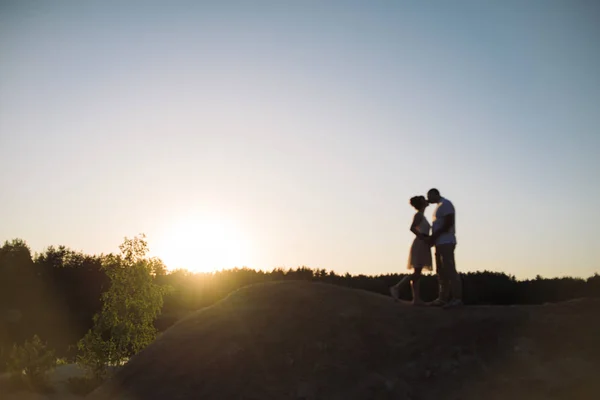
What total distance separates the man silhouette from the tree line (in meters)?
12.9

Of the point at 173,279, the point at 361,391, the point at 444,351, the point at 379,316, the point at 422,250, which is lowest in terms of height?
the point at 361,391

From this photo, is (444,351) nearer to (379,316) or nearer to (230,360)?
(379,316)

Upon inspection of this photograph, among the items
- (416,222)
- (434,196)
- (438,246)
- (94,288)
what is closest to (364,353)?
(438,246)

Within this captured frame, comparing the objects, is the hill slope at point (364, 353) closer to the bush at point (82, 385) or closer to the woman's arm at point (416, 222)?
the woman's arm at point (416, 222)

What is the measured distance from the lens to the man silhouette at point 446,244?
11.5 m

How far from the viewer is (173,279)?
130 ft

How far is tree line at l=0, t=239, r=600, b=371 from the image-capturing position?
1018 inches

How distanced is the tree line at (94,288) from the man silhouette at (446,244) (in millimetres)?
12884

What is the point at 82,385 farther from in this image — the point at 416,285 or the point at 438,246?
the point at 438,246

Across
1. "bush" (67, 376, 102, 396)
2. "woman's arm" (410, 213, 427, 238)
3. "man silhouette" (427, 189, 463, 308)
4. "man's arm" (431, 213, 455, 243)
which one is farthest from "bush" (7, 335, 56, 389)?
"man's arm" (431, 213, 455, 243)

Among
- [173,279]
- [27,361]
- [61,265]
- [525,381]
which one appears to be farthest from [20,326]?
[525,381]

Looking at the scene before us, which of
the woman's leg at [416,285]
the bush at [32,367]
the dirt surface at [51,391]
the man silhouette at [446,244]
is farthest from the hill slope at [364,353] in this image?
the bush at [32,367]

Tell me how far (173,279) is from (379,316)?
30.2 metres

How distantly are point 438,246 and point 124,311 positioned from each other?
1338cm
